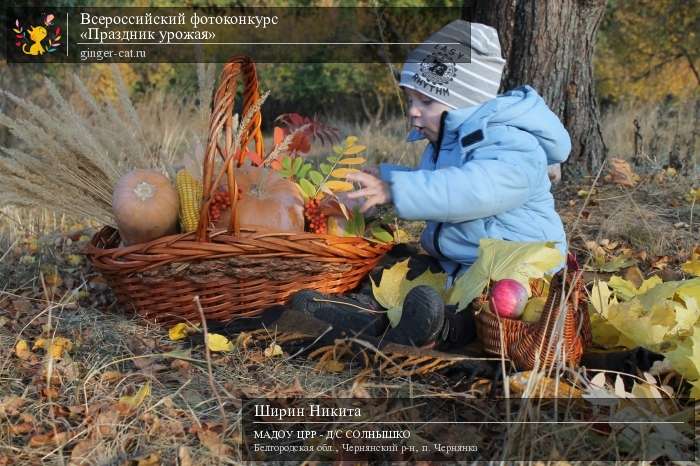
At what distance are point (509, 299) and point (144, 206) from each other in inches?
47.0

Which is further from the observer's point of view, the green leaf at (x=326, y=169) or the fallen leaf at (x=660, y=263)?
the fallen leaf at (x=660, y=263)

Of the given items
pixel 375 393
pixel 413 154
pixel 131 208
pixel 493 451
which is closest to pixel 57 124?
pixel 131 208

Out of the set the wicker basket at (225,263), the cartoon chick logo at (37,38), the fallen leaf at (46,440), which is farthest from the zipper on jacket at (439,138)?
the cartoon chick logo at (37,38)

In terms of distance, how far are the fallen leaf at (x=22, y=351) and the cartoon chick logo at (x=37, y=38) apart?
4156mm

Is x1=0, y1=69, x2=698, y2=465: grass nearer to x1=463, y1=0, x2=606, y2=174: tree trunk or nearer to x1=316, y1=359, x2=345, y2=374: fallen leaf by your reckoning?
x1=316, y1=359, x2=345, y2=374: fallen leaf

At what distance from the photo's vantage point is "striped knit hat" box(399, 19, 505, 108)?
2.69 meters

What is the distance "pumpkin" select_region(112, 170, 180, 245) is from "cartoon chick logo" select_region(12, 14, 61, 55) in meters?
3.92

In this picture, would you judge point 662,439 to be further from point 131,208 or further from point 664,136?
point 664,136

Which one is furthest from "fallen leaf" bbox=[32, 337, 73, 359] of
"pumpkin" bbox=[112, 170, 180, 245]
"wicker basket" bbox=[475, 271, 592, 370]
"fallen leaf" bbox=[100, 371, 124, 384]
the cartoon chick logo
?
the cartoon chick logo

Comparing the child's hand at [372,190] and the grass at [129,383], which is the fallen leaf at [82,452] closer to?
the grass at [129,383]

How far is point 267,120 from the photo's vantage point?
10305mm

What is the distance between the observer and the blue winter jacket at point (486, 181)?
2385mm

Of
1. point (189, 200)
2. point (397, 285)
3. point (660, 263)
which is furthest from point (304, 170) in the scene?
point (660, 263)

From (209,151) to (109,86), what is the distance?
6.00m
